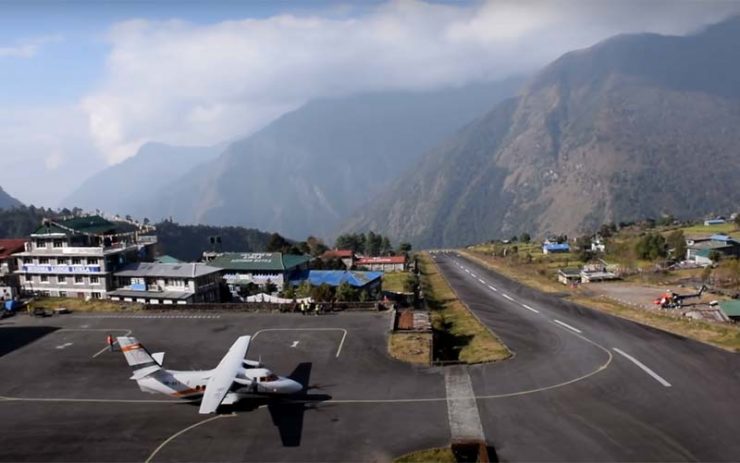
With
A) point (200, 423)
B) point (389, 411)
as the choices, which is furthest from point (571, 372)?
point (200, 423)

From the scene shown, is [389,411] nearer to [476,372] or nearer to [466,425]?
[466,425]

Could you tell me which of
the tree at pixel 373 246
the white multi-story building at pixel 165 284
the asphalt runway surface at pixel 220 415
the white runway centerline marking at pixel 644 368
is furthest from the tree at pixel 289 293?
the tree at pixel 373 246

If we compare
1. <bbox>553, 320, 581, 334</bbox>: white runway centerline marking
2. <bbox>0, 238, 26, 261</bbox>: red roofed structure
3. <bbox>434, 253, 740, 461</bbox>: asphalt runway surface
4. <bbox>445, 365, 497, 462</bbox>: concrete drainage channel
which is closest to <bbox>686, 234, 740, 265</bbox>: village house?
<bbox>553, 320, 581, 334</bbox>: white runway centerline marking

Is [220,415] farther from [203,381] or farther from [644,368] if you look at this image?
[644,368]

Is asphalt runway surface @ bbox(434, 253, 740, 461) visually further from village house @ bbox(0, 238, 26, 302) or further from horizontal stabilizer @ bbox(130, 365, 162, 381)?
village house @ bbox(0, 238, 26, 302)

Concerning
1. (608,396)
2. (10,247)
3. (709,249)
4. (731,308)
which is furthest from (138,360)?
(709,249)

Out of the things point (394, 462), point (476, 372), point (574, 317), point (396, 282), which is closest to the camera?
point (394, 462)

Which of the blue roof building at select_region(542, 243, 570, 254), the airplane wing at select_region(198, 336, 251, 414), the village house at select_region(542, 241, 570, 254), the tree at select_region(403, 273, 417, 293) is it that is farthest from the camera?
the blue roof building at select_region(542, 243, 570, 254)
